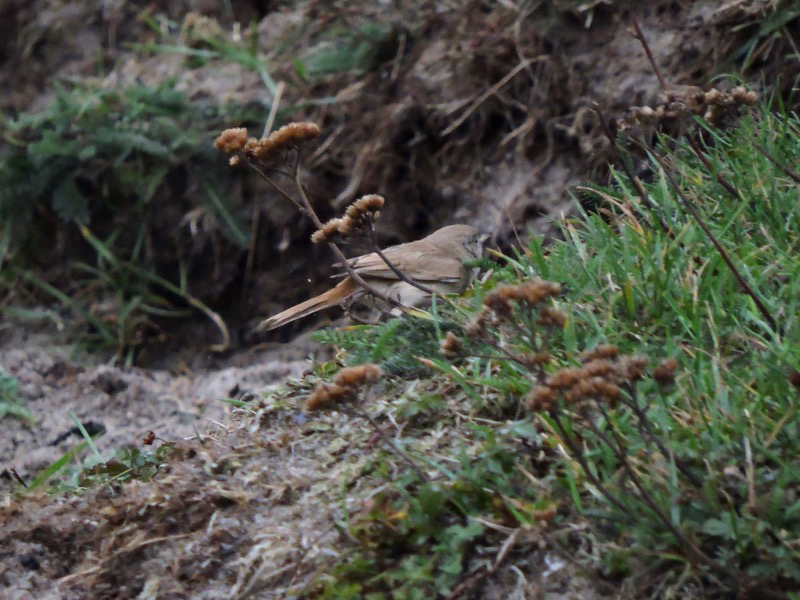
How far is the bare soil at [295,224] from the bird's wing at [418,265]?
0.58 m

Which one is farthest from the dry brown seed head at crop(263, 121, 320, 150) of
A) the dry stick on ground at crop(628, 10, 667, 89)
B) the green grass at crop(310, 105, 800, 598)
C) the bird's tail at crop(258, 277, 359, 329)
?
the dry stick on ground at crop(628, 10, 667, 89)

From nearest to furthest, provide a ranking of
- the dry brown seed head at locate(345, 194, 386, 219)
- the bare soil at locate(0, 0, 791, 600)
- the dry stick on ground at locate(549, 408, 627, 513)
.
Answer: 1. the dry stick on ground at locate(549, 408, 627, 513)
2. the bare soil at locate(0, 0, 791, 600)
3. the dry brown seed head at locate(345, 194, 386, 219)

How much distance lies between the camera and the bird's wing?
442 centimetres

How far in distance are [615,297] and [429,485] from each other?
38.4 inches

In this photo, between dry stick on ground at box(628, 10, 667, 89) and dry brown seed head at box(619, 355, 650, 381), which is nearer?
dry brown seed head at box(619, 355, 650, 381)

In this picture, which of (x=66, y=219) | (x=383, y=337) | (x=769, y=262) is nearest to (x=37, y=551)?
(x=383, y=337)

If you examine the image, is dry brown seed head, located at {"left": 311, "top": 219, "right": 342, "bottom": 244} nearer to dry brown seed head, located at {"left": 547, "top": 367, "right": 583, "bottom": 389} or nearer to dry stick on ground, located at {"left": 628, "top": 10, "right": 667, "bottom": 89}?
dry brown seed head, located at {"left": 547, "top": 367, "right": 583, "bottom": 389}

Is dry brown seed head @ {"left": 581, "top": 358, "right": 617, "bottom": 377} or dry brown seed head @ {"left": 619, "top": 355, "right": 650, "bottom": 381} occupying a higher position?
dry brown seed head @ {"left": 581, "top": 358, "right": 617, "bottom": 377}

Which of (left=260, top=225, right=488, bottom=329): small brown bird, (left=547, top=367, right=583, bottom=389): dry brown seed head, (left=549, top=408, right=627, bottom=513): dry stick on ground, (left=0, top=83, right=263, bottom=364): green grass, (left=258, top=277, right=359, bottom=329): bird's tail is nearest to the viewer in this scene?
(left=547, top=367, right=583, bottom=389): dry brown seed head

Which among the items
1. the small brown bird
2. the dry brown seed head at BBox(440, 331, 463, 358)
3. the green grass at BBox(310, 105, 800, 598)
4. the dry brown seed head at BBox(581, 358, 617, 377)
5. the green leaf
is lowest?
the green leaf

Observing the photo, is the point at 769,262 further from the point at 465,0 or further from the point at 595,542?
the point at 465,0

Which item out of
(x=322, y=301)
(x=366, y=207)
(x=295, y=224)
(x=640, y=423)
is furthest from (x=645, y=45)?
(x=295, y=224)

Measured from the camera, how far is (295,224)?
6656 mm

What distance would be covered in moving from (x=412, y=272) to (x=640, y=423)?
7.16 ft
